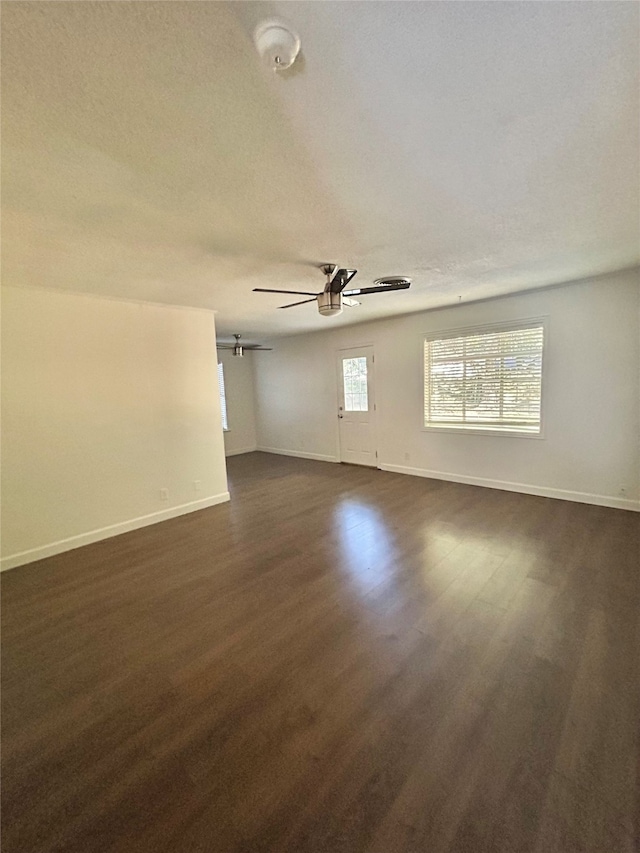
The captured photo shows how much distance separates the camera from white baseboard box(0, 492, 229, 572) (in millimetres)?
3182

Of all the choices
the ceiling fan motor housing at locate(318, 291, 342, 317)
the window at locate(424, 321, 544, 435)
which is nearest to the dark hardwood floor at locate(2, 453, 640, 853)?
the window at locate(424, 321, 544, 435)

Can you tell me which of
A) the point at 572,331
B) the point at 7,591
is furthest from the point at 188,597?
the point at 572,331

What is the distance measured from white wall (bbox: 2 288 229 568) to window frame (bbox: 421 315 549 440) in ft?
10.7

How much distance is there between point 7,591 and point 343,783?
3.04 meters

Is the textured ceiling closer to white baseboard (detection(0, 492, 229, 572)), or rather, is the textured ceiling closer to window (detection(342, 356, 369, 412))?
white baseboard (detection(0, 492, 229, 572))

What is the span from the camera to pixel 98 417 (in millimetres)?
3666

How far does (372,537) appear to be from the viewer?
340cm

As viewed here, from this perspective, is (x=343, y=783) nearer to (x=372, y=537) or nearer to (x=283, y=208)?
(x=372, y=537)

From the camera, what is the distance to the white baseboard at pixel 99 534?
→ 125 inches

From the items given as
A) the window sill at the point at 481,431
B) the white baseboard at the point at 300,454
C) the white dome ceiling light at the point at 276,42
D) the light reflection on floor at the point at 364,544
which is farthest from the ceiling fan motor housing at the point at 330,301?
the white baseboard at the point at 300,454

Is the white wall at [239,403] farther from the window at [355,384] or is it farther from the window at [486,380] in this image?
the window at [486,380]

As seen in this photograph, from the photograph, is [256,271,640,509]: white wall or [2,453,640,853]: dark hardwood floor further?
[256,271,640,509]: white wall

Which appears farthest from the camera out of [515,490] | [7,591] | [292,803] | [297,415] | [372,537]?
[297,415]

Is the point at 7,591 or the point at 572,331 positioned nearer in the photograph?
the point at 7,591
